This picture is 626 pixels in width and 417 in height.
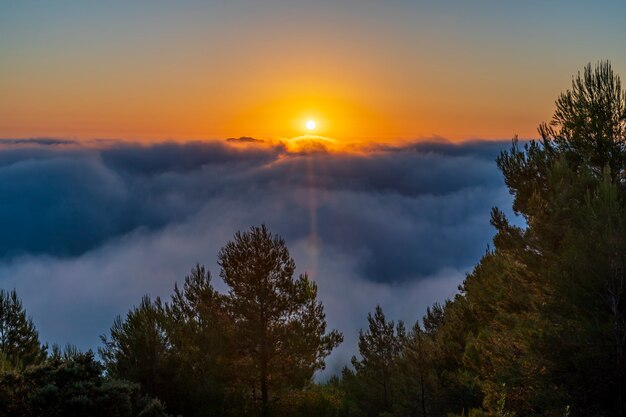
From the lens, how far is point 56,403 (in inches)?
559

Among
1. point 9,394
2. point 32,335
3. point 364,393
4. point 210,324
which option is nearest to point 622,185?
point 210,324

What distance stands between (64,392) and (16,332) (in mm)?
19111

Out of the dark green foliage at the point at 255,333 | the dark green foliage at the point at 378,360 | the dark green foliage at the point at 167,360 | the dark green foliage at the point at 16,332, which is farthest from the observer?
the dark green foliage at the point at 378,360

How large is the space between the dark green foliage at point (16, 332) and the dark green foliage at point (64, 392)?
1643 cm

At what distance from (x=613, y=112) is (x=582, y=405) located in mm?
10272

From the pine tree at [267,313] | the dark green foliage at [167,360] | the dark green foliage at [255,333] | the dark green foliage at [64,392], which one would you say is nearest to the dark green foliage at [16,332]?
the dark green foliage at [167,360]

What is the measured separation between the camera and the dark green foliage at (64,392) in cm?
1410

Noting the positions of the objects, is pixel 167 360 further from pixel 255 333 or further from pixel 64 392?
pixel 64 392

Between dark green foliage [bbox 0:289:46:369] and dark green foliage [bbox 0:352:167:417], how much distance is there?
16430mm

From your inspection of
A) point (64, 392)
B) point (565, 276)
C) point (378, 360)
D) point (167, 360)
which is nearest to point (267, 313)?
point (167, 360)

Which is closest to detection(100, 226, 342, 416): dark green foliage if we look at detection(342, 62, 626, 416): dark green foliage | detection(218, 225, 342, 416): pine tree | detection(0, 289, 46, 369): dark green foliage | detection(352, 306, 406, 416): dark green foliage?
detection(218, 225, 342, 416): pine tree

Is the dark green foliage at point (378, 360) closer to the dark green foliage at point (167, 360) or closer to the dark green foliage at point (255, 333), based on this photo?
the dark green foliage at point (255, 333)

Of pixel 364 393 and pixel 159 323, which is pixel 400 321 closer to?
pixel 364 393

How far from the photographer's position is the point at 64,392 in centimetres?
1434
